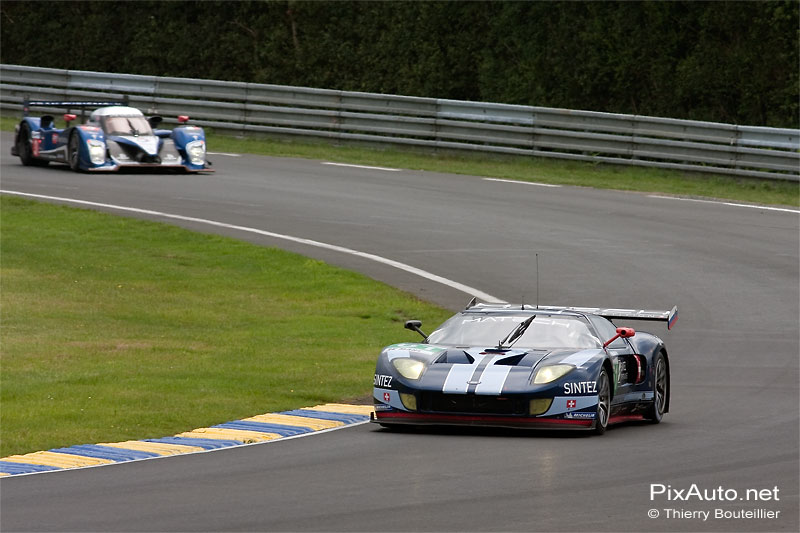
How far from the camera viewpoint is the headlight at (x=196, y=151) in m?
29.8

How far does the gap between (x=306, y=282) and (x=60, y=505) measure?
40.0ft

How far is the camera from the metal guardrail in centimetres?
2853

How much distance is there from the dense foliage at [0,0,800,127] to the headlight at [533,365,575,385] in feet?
69.6

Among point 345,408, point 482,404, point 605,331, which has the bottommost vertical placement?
point 345,408

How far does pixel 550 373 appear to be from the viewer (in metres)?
11.5

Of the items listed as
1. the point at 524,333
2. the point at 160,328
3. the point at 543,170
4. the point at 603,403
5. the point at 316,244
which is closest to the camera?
the point at 603,403

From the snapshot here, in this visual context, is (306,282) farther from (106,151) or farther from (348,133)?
(348,133)

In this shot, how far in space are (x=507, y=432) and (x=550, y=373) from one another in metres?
0.63

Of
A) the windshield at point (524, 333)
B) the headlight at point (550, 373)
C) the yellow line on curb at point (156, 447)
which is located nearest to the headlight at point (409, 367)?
the windshield at point (524, 333)

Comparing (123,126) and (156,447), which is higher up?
(123,126)

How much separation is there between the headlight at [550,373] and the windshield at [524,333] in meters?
0.70

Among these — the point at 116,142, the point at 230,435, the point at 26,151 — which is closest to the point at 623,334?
the point at 230,435

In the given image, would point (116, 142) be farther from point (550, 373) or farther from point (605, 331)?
point (550, 373)

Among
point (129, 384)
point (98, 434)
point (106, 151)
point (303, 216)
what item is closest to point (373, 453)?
point (98, 434)
